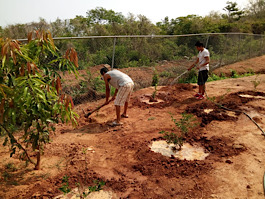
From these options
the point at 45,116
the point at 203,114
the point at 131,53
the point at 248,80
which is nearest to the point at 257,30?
the point at 248,80

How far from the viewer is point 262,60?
1408 cm

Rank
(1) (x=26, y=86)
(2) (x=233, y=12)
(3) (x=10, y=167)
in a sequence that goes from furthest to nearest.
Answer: (2) (x=233, y=12)
(3) (x=10, y=167)
(1) (x=26, y=86)

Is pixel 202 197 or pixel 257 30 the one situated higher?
pixel 257 30

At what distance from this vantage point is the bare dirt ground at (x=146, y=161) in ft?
10.0

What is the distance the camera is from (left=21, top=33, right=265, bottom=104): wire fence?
22.0ft

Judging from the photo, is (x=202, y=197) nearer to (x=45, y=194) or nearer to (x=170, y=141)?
(x=170, y=141)

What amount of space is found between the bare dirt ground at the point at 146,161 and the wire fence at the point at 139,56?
130 centimetres

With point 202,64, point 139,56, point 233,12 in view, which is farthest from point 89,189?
point 233,12

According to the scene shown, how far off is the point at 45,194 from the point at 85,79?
4.24 m

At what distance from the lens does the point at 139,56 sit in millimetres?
9078

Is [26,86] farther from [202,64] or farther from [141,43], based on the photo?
[141,43]

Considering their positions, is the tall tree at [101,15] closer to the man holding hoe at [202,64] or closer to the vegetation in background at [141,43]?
the vegetation in background at [141,43]

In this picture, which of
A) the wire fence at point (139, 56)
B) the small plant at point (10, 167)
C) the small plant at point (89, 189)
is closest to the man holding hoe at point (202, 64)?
the wire fence at point (139, 56)

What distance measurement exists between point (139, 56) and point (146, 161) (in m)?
6.12
